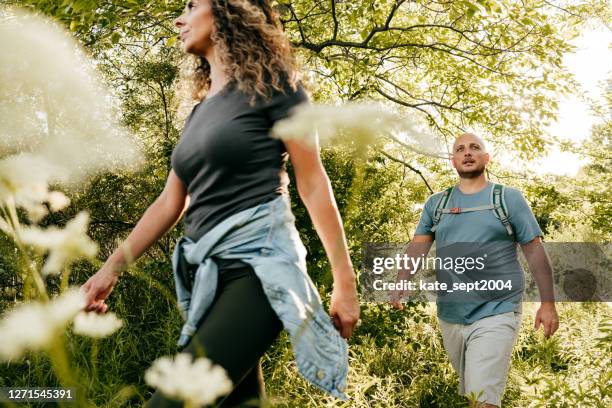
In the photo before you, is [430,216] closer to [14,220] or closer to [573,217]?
[14,220]

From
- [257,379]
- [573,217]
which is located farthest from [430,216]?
[573,217]

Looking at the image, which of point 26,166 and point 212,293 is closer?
point 26,166

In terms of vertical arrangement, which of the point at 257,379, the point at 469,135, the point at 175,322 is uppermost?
the point at 469,135

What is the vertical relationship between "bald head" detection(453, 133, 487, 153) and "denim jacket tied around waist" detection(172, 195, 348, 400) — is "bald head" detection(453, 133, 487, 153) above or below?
above

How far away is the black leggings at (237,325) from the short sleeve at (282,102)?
0.38 metres

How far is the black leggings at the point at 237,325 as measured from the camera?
125cm

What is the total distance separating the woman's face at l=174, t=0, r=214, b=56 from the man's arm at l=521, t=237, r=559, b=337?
205cm

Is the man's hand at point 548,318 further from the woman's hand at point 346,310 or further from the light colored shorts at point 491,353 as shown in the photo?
the woman's hand at point 346,310

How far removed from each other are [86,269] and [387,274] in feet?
9.66

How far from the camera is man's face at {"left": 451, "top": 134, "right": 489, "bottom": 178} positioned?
312 cm

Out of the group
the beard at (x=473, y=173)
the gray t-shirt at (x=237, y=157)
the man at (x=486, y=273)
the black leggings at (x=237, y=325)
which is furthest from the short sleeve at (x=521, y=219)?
the black leggings at (x=237, y=325)

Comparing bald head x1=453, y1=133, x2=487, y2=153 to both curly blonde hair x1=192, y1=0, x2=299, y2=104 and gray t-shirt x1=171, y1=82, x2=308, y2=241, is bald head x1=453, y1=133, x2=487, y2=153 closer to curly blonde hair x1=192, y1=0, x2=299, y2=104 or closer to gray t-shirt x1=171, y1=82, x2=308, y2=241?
curly blonde hair x1=192, y1=0, x2=299, y2=104

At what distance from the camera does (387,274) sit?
5.98 m

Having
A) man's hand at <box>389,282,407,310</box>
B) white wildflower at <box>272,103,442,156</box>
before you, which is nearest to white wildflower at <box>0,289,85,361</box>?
white wildflower at <box>272,103,442,156</box>
